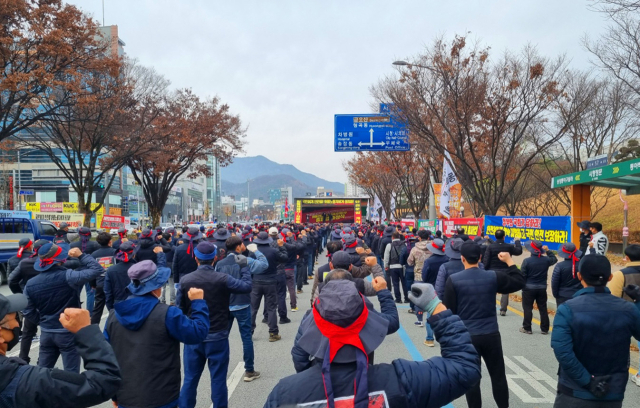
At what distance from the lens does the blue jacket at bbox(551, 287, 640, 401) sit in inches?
129

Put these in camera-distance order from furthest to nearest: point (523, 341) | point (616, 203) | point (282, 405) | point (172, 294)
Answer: point (616, 203) < point (172, 294) < point (523, 341) < point (282, 405)

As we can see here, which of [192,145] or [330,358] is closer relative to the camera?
[330,358]

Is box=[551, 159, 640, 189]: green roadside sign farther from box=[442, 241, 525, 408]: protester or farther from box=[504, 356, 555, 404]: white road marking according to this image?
Answer: box=[442, 241, 525, 408]: protester

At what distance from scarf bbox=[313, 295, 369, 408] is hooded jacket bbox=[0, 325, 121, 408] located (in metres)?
1.01

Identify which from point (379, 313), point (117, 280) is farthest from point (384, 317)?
point (117, 280)

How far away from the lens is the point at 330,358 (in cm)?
206

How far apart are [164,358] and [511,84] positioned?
1660 centimetres

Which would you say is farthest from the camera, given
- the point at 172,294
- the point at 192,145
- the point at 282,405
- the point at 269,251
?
the point at 192,145

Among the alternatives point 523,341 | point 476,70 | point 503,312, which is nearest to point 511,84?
point 476,70

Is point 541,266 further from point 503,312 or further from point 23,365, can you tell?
point 23,365

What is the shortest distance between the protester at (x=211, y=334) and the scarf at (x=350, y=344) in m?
2.88

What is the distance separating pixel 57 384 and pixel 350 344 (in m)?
1.29

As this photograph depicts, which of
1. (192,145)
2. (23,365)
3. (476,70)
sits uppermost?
(476,70)

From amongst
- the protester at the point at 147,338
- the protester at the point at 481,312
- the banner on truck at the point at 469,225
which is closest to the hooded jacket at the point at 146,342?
the protester at the point at 147,338
